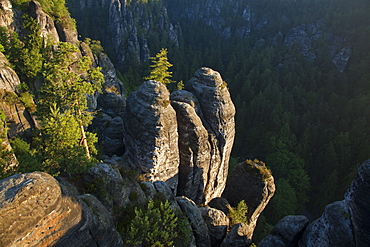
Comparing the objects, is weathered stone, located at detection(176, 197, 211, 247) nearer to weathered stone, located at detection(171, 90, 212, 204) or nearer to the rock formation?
the rock formation

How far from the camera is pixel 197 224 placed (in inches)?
775

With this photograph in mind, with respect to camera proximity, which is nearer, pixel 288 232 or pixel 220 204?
pixel 288 232

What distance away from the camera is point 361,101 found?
192 feet

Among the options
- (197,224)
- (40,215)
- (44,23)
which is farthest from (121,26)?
(40,215)

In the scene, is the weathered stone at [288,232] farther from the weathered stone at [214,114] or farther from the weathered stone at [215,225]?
the weathered stone at [214,114]

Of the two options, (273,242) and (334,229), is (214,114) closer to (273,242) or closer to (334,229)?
(273,242)

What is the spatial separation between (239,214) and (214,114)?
11.7m

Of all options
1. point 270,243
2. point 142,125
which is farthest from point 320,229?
point 142,125

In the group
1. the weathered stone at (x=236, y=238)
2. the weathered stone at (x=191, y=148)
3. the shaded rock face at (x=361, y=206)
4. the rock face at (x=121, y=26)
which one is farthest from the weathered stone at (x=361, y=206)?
the rock face at (x=121, y=26)

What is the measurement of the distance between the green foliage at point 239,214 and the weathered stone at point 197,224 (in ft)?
17.3

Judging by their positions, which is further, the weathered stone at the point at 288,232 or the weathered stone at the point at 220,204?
the weathered stone at the point at 220,204

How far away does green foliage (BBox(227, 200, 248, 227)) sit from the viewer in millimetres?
24950

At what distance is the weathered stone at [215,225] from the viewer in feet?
72.0

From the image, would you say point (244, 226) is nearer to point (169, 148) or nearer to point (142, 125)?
point (169, 148)
